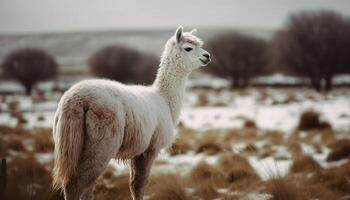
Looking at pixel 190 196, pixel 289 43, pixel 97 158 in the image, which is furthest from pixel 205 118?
pixel 289 43

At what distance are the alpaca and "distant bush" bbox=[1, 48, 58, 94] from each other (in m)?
39.3

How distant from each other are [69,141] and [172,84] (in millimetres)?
2004

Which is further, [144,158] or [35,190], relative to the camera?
[35,190]

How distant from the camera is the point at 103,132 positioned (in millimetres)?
3219

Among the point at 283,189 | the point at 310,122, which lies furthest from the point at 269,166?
the point at 310,122

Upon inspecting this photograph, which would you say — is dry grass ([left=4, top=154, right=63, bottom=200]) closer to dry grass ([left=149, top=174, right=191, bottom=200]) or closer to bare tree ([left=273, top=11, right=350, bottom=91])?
dry grass ([left=149, top=174, right=191, bottom=200])

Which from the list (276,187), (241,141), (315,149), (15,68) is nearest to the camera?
(276,187)

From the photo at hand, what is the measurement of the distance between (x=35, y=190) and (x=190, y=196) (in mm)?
2048

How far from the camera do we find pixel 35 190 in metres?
4.92

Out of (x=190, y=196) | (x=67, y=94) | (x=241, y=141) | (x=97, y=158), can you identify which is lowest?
(x=241, y=141)

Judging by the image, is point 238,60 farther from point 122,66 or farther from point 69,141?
point 69,141

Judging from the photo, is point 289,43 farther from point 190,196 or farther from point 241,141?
point 190,196

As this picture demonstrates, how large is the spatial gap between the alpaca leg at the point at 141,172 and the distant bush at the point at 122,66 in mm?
39996

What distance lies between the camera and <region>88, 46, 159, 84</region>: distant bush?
45.0m
